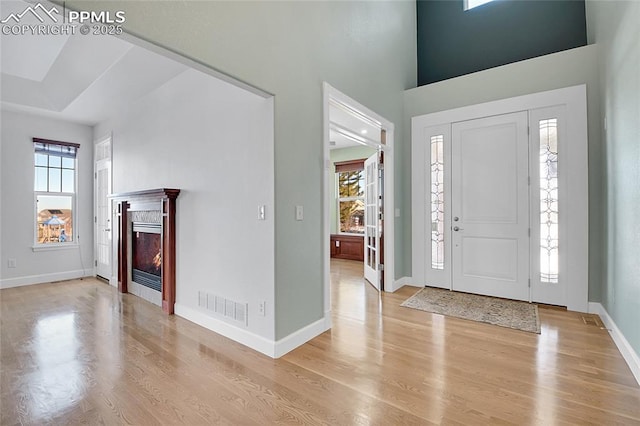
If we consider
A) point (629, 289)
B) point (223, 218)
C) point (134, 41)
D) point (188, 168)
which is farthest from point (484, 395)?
point (188, 168)

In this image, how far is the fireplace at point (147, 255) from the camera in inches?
152

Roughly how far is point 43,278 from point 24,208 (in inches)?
47.6

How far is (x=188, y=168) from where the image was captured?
133 inches

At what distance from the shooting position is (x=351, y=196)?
7.64 metres

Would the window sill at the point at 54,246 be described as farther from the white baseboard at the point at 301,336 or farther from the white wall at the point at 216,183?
the white baseboard at the point at 301,336

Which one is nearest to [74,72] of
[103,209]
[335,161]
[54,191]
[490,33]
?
[103,209]

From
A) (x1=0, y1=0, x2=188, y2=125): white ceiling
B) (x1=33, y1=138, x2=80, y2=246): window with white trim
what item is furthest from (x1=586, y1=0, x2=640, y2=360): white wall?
(x1=33, y1=138, x2=80, y2=246): window with white trim

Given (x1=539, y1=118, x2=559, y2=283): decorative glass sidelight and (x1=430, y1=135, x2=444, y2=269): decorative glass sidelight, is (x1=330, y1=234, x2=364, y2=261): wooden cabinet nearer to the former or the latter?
(x1=430, y1=135, x2=444, y2=269): decorative glass sidelight

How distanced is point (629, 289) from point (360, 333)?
7.13 ft

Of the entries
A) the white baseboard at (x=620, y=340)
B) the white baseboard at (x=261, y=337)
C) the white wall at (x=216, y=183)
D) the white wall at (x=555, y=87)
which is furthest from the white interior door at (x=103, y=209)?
the white baseboard at (x=620, y=340)

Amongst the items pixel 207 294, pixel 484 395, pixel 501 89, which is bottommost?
pixel 484 395

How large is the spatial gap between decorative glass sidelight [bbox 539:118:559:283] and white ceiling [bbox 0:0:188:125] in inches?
172

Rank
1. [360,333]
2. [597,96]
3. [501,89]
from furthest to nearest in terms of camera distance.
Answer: [501,89], [597,96], [360,333]

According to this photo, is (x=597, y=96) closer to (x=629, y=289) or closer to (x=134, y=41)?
(x=629, y=289)
